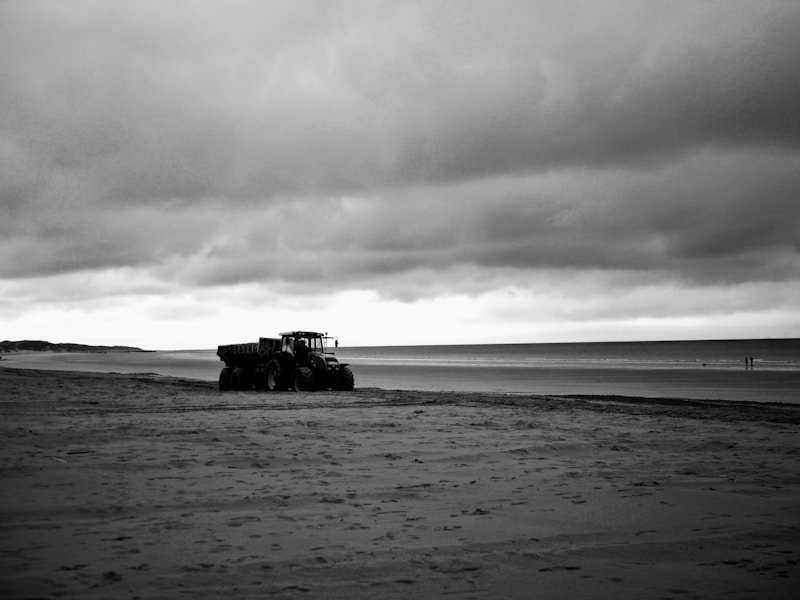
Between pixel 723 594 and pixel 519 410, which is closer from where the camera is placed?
pixel 723 594

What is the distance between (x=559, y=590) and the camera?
4.78 meters

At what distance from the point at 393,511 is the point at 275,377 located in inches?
893

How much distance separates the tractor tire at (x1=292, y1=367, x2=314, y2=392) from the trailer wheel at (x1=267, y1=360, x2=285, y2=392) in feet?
3.63

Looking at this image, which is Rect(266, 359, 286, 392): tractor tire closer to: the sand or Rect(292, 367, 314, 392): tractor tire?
Rect(292, 367, 314, 392): tractor tire

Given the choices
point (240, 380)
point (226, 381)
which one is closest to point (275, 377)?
point (240, 380)

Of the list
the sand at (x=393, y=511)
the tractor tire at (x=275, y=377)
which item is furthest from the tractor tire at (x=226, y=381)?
the sand at (x=393, y=511)

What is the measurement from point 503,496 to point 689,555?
2.44 m

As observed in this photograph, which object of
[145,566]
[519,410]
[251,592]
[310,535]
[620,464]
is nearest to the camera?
[251,592]

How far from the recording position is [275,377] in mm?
28969

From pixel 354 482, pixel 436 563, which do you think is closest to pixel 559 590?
pixel 436 563

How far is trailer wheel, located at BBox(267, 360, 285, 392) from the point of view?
2862 centimetres

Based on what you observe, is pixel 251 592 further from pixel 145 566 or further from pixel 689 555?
pixel 689 555

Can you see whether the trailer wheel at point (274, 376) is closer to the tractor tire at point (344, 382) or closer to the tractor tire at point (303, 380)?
the tractor tire at point (303, 380)

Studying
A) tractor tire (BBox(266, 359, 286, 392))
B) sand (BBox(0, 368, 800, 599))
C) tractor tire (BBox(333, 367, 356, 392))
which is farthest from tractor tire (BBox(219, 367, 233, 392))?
sand (BBox(0, 368, 800, 599))
